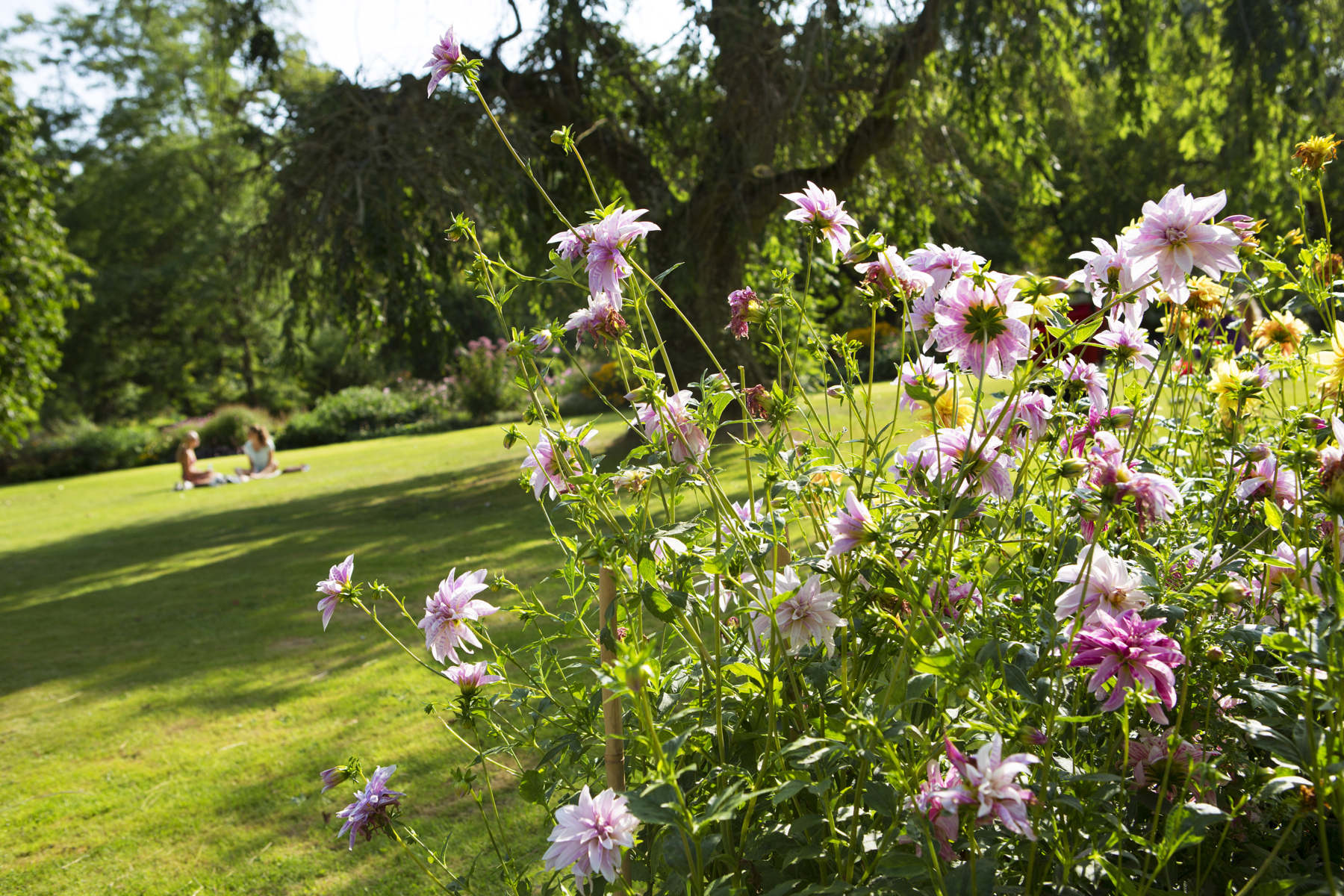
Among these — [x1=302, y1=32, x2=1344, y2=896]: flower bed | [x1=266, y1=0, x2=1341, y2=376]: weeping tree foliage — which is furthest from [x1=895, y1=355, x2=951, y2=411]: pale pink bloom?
[x1=266, y1=0, x2=1341, y2=376]: weeping tree foliage

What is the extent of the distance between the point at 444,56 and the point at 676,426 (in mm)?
610

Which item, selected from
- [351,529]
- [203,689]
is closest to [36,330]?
[351,529]

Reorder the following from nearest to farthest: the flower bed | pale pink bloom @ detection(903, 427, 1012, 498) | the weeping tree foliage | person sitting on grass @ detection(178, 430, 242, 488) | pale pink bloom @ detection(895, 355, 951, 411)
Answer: the flower bed
pale pink bloom @ detection(903, 427, 1012, 498)
pale pink bloom @ detection(895, 355, 951, 411)
the weeping tree foliage
person sitting on grass @ detection(178, 430, 242, 488)

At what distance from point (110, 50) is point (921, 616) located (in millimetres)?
30826

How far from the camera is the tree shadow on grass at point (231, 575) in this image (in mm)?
3979

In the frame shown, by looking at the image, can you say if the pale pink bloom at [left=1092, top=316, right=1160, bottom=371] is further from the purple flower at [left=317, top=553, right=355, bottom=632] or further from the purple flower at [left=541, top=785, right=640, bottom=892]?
the purple flower at [left=317, top=553, right=355, bottom=632]

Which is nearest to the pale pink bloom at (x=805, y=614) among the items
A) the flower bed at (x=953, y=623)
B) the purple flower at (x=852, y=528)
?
the flower bed at (x=953, y=623)

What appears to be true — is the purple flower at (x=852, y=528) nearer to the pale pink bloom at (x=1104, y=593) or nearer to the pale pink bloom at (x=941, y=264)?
the pale pink bloom at (x=1104, y=593)

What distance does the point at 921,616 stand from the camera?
851 millimetres

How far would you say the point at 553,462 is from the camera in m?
1.25

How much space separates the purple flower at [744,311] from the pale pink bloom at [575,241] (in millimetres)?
205

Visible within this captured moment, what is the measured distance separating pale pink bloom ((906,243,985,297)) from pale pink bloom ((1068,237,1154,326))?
12 centimetres

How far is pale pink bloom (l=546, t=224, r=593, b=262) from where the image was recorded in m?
1.06

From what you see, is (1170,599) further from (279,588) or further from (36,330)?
(36,330)
